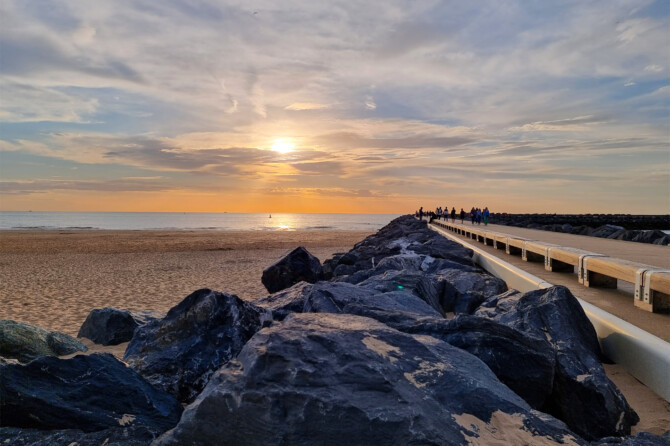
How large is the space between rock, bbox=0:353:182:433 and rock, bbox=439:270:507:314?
167 inches

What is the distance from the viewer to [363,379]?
2.38m

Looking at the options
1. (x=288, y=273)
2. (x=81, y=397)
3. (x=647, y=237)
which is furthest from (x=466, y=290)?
(x=647, y=237)

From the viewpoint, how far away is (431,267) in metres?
9.73

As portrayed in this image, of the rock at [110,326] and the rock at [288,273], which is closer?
the rock at [110,326]

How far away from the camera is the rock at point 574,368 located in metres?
3.16

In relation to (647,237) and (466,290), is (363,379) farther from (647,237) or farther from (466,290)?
(647,237)

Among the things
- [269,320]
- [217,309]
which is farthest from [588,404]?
[217,309]

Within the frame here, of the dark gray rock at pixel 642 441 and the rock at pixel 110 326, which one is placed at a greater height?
the dark gray rock at pixel 642 441

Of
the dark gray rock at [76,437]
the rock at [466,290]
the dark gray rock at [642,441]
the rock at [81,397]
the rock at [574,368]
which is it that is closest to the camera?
the dark gray rock at [642,441]

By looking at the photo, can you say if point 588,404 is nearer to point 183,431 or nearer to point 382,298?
point 382,298

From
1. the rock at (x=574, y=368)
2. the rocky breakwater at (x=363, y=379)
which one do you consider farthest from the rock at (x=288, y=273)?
the rock at (x=574, y=368)

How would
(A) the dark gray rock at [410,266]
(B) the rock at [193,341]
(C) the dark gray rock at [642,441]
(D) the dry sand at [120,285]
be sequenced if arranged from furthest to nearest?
(A) the dark gray rock at [410,266]
(D) the dry sand at [120,285]
(B) the rock at [193,341]
(C) the dark gray rock at [642,441]

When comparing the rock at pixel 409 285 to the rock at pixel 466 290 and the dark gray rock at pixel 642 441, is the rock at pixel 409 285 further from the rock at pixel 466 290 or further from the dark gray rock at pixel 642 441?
the dark gray rock at pixel 642 441

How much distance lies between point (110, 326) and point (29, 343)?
186 centimetres
